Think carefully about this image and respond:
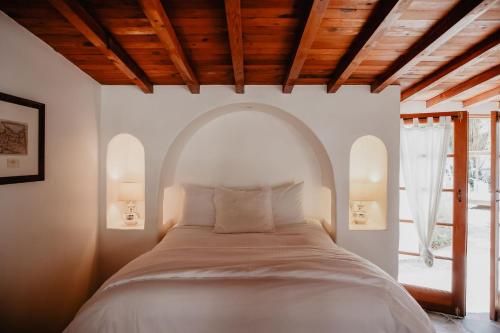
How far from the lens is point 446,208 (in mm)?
2896

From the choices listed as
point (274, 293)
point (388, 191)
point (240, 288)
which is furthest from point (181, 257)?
point (388, 191)

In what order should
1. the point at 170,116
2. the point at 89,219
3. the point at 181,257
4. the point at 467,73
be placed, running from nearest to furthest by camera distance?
the point at 181,257, the point at 467,73, the point at 89,219, the point at 170,116

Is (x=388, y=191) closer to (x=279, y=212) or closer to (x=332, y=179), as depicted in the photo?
(x=332, y=179)

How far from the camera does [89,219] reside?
2.65 meters

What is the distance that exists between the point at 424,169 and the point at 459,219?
57cm

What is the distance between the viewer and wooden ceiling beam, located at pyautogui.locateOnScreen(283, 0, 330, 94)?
1362 millimetres

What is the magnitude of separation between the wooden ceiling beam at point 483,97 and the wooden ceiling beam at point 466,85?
328 mm

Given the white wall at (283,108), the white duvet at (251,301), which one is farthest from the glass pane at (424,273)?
the white duvet at (251,301)

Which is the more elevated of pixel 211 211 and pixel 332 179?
pixel 332 179

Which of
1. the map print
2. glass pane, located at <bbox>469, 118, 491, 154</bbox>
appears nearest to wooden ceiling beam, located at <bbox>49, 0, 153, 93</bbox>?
the map print

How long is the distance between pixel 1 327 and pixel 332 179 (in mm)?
2715

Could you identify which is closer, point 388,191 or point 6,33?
point 6,33

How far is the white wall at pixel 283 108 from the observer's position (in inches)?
109

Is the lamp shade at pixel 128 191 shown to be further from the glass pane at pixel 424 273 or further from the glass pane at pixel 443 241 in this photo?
the glass pane at pixel 443 241
